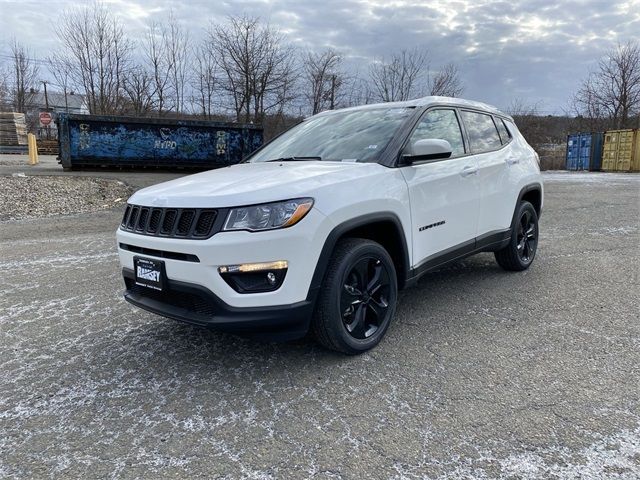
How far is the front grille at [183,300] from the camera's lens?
270cm

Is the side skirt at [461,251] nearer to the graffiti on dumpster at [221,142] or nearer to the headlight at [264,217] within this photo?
the headlight at [264,217]

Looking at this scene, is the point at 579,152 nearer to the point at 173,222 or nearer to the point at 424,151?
the point at 424,151

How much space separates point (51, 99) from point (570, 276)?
79917 millimetres

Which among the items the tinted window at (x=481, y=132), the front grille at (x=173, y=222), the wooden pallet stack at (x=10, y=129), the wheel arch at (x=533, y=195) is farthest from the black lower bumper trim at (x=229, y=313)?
the wooden pallet stack at (x=10, y=129)

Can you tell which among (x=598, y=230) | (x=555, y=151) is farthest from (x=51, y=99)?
(x=598, y=230)

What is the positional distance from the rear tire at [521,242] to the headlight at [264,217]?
3.10 m

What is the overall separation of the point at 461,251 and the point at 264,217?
2164 mm

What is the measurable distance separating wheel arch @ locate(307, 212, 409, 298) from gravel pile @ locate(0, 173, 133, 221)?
8855 millimetres

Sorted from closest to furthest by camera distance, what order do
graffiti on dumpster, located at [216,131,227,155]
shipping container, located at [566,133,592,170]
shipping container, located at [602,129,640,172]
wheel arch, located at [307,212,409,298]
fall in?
wheel arch, located at [307,212,409,298]
graffiti on dumpster, located at [216,131,227,155]
shipping container, located at [602,129,640,172]
shipping container, located at [566,133,592,170]

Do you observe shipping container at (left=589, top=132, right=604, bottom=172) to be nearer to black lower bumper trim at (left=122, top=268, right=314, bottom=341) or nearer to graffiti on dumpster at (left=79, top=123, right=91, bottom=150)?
graffiti on dumpster at (left=79, top=123, right=91, bottom=150)

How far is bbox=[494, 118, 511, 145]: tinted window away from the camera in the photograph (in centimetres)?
496

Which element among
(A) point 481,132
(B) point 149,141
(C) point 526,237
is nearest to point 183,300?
(A) point 481,132

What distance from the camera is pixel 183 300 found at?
2855 mm

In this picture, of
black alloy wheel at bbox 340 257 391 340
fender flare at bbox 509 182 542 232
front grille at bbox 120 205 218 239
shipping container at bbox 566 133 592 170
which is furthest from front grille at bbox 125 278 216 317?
shipping container at bbox 566 133 592 170
